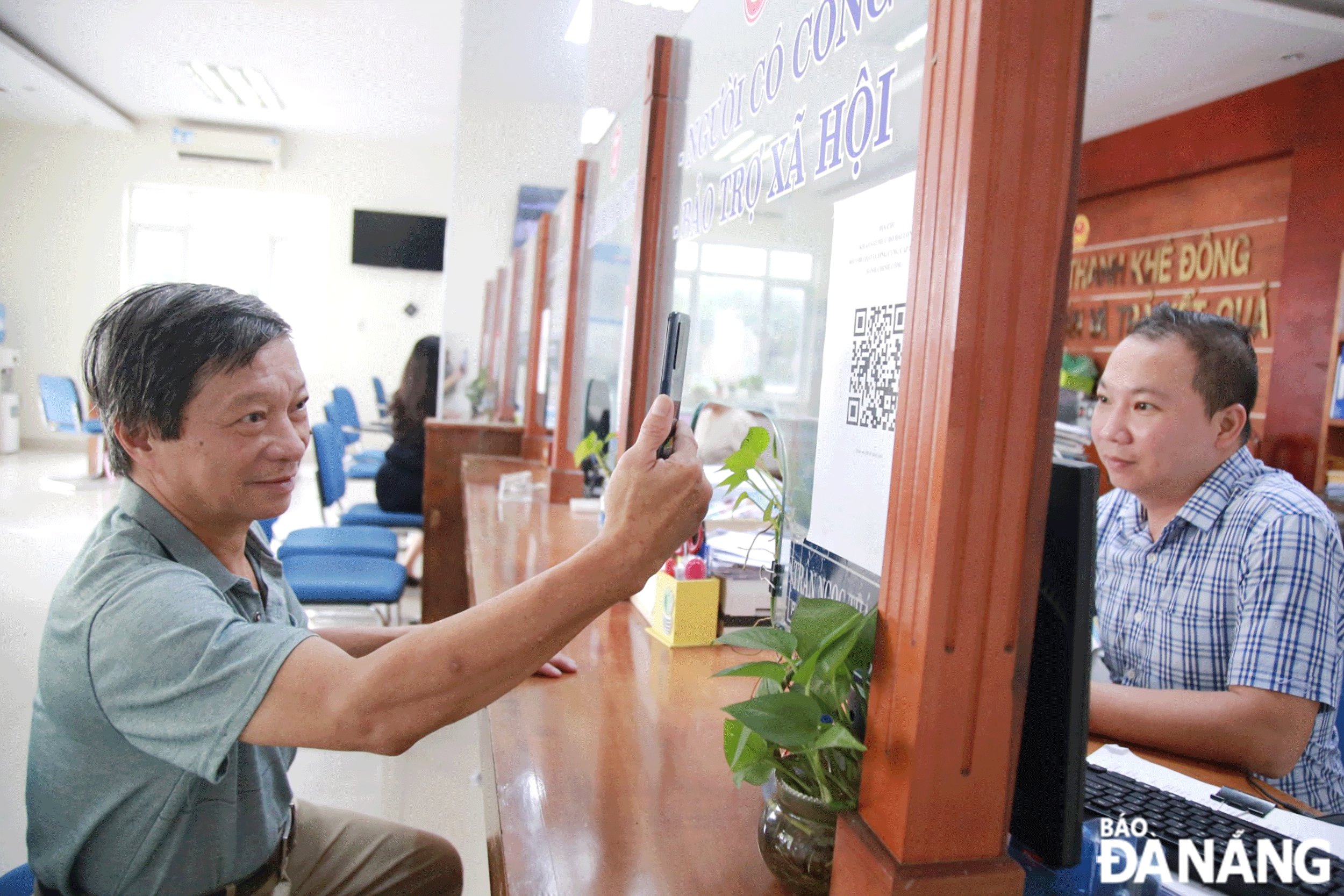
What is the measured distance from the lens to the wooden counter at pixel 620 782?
85 centimetres

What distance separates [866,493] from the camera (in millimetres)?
976

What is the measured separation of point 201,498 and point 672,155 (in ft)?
5.53

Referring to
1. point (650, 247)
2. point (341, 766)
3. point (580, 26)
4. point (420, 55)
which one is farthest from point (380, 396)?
point (650, 247)

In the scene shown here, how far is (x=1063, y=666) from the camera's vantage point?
779mm

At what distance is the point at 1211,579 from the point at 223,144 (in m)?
11.0

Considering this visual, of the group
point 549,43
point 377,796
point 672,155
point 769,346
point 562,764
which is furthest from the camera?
point 549,43

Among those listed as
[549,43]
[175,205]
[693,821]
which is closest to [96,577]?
[693,821]

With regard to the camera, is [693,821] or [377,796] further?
[377,796]

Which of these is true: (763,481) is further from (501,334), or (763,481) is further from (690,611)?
(501,334)

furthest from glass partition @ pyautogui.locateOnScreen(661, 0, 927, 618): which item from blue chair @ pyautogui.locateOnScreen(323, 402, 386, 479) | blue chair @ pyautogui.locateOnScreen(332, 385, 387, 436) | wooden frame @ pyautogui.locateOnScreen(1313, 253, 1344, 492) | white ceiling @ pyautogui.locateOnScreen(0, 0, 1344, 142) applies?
blue chair @ pyautogui.locateOnScreen(332, 385, 387, 436)

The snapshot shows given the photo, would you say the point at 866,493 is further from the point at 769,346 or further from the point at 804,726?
the point at 769,346

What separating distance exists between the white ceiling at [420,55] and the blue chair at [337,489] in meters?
1.88

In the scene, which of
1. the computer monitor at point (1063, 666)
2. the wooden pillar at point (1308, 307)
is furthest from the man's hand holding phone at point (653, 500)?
the wooden pillar at point (1308, 307)

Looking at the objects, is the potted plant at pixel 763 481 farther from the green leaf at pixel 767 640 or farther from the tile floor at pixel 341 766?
the tile floor at pixel 341 766
